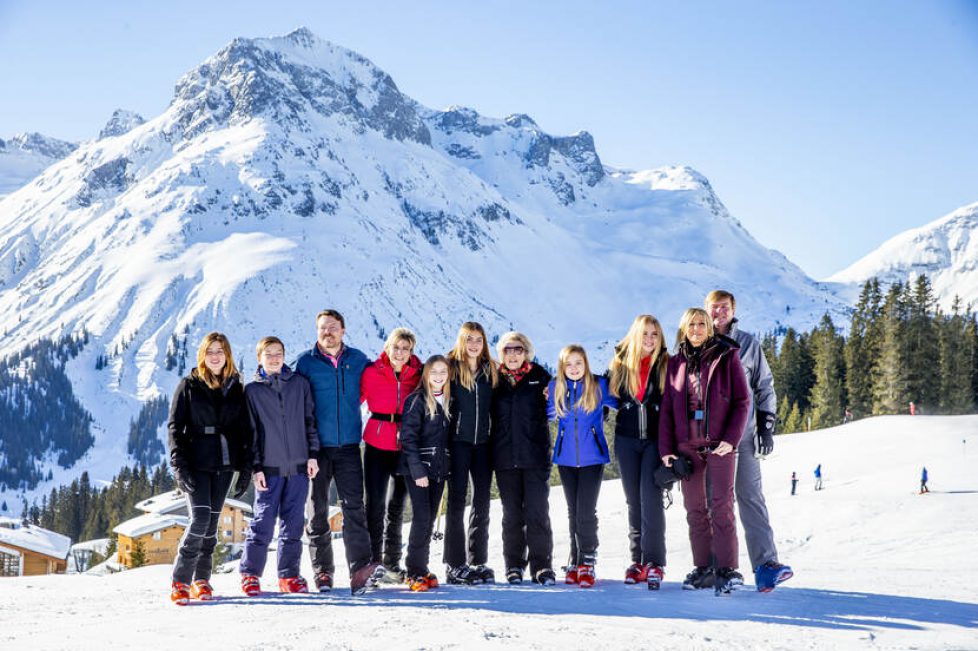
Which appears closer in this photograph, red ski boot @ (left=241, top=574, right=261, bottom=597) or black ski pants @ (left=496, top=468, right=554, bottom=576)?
red ski boot @ (left=241, top=574, right=261, bottom=597)

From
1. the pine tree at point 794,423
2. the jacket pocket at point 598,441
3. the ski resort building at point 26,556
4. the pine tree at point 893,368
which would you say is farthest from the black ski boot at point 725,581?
the pine tree at point 794,423

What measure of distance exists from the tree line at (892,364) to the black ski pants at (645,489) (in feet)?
137

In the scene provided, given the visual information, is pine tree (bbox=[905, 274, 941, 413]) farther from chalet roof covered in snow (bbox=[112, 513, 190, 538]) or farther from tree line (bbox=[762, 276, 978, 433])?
chalet roof covered in snow (bbox=[112, 513, 190, 538])

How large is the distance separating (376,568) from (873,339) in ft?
175

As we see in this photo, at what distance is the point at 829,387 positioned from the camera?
55.3m

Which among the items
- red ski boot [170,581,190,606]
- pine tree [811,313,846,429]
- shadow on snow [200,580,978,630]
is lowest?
shadow on snow [200,580,978,630]

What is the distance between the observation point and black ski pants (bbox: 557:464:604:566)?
816cm

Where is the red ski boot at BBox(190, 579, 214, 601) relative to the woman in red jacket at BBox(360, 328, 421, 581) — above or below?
below

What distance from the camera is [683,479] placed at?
7.58 metres

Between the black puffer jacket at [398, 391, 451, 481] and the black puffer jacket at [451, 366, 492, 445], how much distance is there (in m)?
0.21

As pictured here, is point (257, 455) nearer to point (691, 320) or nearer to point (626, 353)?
point (626, 353)

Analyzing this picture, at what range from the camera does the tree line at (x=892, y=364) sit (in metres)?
49.2

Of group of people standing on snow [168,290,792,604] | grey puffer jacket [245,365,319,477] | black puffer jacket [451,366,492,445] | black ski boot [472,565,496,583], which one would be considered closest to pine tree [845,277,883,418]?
group of people standing on snow [168,290,792,604]

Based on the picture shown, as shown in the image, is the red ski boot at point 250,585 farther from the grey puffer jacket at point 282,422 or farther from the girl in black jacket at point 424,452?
the girl in black jacket at point 424,452
